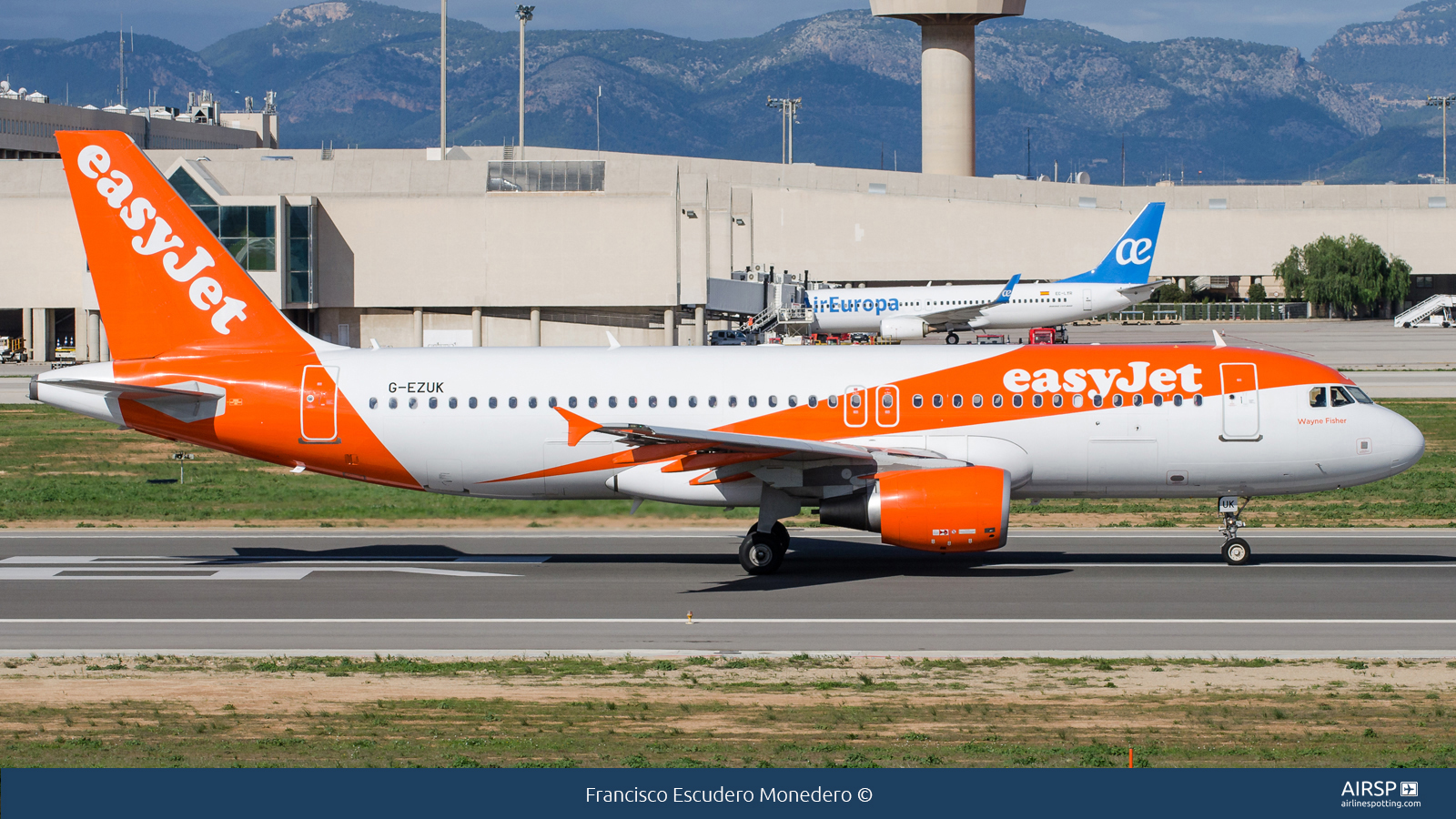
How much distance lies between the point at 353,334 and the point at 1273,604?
7959 centimetres

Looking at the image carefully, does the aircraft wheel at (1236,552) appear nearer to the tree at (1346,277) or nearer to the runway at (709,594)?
the runway at (709,594)

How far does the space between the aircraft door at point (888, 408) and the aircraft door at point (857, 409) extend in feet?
0.65

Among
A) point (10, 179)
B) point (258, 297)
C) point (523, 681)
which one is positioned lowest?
point (523, 681)

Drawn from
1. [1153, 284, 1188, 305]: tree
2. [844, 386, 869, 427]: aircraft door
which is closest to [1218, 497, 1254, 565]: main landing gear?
[844, 386, 869, 427]: aircraft door

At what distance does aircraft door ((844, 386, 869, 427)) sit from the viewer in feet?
84.5

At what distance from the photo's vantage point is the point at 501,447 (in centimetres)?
2617

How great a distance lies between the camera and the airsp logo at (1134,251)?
101188mm

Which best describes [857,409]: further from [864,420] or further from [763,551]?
[763,551]

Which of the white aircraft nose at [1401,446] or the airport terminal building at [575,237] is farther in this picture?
the airport terminal building at [575,237]

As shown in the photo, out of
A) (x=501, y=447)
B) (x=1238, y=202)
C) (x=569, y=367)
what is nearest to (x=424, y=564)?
(x=501, y=447)

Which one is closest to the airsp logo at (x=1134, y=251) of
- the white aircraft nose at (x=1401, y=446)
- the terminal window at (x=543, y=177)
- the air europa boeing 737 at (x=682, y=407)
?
the terminal window at (x=543, y=177)

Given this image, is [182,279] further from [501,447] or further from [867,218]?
[867,218]

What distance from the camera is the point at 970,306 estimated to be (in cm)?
9931

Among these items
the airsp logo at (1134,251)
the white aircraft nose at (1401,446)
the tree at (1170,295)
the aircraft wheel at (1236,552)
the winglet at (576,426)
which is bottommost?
the aircraft wheel at (1236,552)
